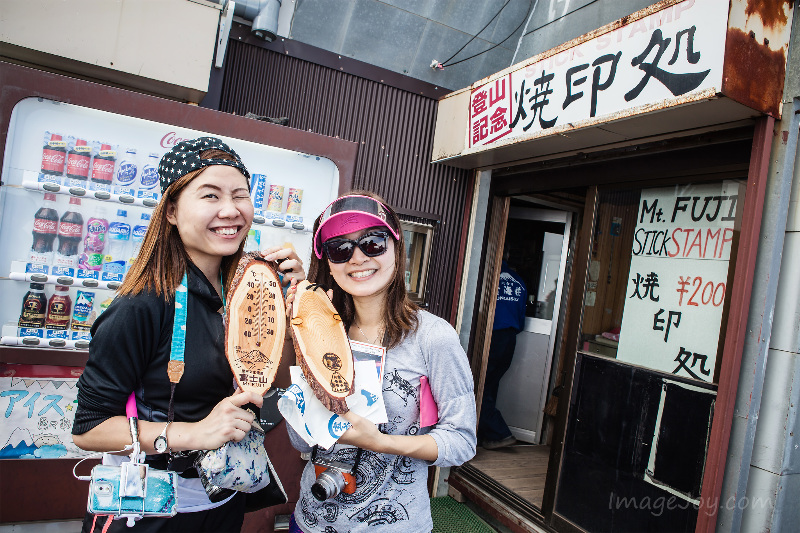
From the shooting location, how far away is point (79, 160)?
2654 millimetres

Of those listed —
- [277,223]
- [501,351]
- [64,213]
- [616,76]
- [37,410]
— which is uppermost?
[616,76]

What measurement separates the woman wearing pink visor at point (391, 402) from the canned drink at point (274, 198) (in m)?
1.53

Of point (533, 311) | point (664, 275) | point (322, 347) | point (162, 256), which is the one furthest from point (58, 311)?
point (533, 311)

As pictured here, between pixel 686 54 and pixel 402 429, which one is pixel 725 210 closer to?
pixel 686 54

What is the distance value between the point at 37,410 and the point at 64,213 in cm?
103

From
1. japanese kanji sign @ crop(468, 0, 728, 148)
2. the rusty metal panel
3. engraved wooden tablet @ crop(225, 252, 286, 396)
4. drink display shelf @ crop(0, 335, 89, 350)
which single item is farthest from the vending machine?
the rusty metal panel

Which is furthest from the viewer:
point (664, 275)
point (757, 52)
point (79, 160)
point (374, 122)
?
point (374, 122)

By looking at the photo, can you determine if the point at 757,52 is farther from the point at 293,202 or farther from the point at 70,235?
the point at 70,235

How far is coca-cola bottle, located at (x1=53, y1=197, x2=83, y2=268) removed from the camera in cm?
266

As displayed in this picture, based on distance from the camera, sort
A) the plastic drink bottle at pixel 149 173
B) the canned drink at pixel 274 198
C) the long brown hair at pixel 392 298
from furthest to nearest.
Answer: the canned drink at pixel 274 198, the plastic drink bottle at pixel 149 173, the long brown hair at pixel 392 298

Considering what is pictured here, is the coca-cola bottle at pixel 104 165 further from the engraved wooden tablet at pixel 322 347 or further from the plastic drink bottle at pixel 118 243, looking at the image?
the engraved wooden tablet at pixel 322 347

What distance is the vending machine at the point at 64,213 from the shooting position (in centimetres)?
246

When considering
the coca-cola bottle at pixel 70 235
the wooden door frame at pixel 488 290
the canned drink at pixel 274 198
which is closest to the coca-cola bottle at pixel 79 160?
the coca-cola bottle at pixel 70 235

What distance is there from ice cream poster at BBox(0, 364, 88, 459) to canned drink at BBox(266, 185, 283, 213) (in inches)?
51.5
